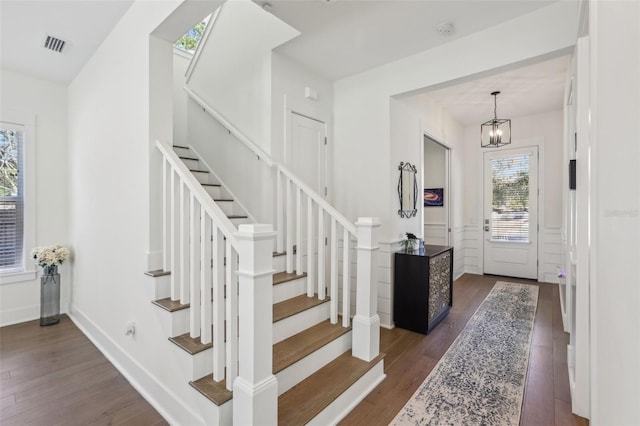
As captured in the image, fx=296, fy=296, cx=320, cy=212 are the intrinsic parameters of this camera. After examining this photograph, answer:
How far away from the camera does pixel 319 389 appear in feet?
6.14

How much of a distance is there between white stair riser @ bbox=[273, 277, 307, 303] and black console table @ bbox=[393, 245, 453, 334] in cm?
119

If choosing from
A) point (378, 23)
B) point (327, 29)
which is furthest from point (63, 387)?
point (378, 23)

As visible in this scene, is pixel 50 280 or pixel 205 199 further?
pixel 50 280

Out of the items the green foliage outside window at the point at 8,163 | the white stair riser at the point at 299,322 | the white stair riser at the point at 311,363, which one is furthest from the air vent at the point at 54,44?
the white stair riser at the point at 311,363

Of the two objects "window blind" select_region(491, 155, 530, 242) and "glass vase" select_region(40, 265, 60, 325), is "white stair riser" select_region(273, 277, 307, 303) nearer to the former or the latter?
"glass vase" select_region(40, 265, 60, 325)

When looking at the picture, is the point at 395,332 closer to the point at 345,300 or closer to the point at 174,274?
the point at 345,300

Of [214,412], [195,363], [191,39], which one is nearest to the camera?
[214,412]

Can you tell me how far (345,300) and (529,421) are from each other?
1.37m

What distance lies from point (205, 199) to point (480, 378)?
7.95ft

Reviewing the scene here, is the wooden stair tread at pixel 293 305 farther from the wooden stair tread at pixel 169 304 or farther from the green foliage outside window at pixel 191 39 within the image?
the green foliage outside window at pixel 191 39

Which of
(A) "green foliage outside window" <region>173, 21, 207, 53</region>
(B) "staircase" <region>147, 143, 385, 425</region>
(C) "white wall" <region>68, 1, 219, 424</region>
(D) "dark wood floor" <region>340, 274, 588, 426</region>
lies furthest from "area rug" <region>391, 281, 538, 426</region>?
(A) "green foliage outside window" <region>173, 21, 207, 53</region>

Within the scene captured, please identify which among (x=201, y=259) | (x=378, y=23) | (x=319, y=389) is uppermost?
(x=378, y=23)

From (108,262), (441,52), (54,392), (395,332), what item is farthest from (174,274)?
(441,52)

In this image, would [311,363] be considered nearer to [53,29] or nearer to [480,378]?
[480,378]
